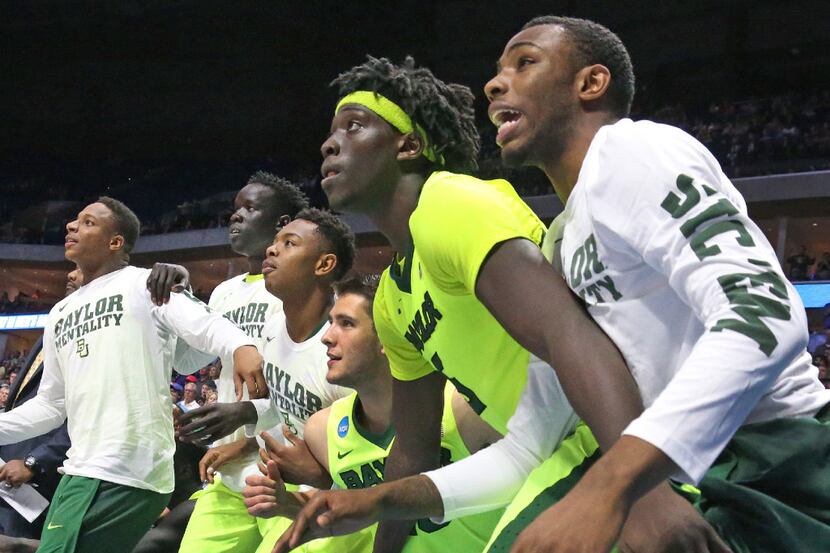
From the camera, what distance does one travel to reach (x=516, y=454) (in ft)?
6.41

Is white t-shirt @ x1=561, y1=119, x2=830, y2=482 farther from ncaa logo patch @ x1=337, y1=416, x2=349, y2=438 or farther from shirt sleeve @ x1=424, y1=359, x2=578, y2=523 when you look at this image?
ncaa logo patch @ x1=337, y1=416, x2=349, y2=438

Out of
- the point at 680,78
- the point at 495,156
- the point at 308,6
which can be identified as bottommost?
the point at 495,156

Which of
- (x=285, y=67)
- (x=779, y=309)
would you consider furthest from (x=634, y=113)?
(x=779, y=309)

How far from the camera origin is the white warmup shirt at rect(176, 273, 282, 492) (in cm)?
416

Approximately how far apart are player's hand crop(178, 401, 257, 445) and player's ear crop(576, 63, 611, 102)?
2.24 m

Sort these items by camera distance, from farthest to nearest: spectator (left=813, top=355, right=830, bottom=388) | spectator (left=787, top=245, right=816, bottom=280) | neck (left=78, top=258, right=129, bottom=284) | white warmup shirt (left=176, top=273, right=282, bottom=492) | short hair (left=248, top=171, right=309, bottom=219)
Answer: spectator (left=787, top=245, right=816, bottom=280)
spectator (left=813, top=355, right=830, bottom=388)
short hair (left=248, top=171, right=309, bottom=219)
neck (left=78, top=258, right=129, bottom=284)
white warmup shirt (left=176, top=273, right=282, bottom=492)

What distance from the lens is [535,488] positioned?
174 cm

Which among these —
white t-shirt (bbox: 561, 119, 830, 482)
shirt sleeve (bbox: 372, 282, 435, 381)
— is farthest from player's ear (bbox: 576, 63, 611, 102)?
shirt sleeve (bbox: 372, 282, 435, 381)

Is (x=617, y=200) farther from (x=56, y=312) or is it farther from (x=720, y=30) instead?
(x=720, y=30)

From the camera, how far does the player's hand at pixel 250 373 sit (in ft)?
12.2

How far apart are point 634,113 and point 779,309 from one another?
16.0m

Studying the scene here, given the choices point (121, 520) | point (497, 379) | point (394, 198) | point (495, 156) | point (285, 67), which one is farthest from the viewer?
point (285, 67)

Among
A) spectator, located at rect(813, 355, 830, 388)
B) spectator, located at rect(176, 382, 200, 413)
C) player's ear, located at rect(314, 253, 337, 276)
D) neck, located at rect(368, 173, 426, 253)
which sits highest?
neck, located at rect(368, 173, 426, 253)

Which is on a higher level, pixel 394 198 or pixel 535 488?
pixel 394 198
